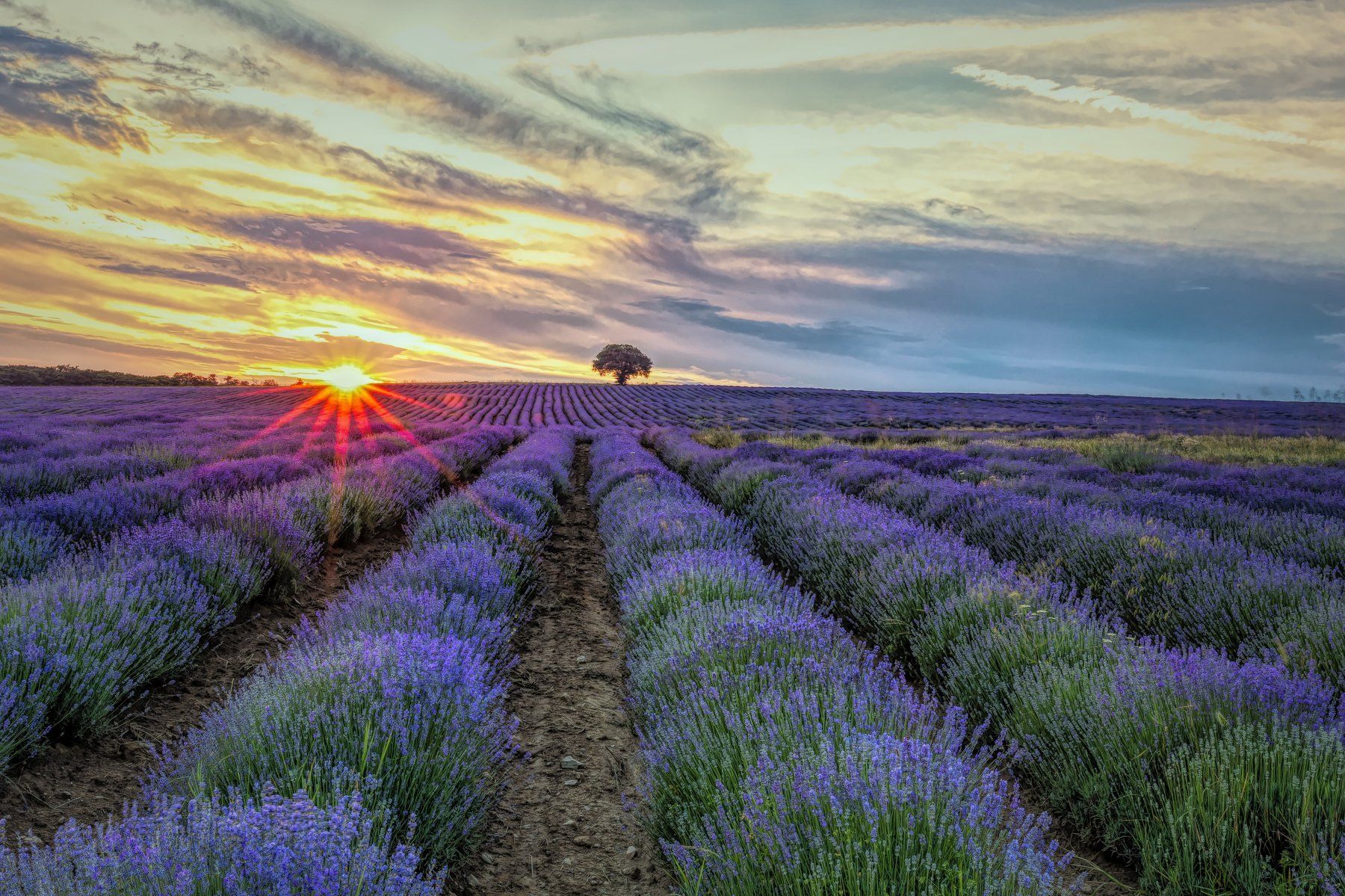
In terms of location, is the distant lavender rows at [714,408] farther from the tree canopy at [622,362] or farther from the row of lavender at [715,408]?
the tree canopy at [622,362]

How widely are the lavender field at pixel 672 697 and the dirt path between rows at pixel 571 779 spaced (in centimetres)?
2

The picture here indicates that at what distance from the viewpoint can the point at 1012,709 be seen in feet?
9.95

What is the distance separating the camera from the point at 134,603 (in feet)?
11.8

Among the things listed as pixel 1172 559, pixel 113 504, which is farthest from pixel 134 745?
pixel 1172 559

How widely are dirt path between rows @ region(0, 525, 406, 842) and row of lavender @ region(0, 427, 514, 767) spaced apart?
85 mm

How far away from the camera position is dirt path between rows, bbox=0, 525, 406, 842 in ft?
8.18

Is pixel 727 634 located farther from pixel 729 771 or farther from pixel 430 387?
pixel 430 387

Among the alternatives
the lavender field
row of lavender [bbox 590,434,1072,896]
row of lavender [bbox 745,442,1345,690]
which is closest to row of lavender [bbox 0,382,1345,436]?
row of lavender [bbox 745,442,1345,690]

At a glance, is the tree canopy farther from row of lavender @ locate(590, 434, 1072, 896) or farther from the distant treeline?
row of lavender @ locate(590, 434, 1072, 896)

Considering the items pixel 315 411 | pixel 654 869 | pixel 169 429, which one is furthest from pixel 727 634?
pixel 315 411

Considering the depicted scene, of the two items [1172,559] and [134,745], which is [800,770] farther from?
[1172,559]

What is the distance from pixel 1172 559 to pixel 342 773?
4.79 metres

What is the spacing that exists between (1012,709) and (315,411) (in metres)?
27.2

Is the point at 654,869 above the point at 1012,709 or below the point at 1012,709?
below
